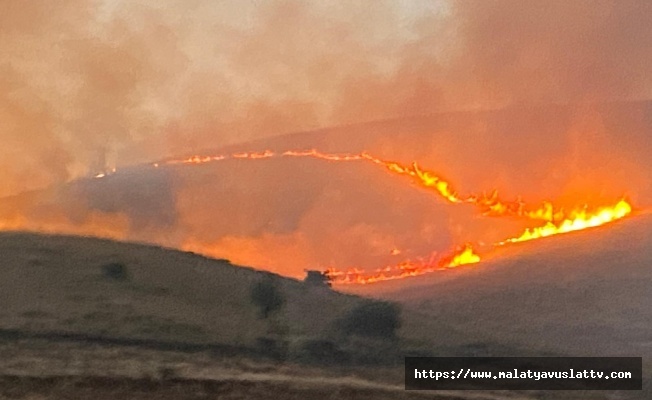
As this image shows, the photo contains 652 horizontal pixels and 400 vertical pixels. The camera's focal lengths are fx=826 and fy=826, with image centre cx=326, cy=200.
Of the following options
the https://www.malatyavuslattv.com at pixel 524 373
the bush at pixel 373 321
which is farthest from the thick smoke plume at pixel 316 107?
the https://www.malatyavuslattv.com at pixel 524 373

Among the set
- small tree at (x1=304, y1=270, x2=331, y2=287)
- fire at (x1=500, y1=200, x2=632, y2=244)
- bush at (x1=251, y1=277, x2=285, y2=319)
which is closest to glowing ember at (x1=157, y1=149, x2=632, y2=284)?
fire at (x1=500, y1=200, x2=632, y2=244)

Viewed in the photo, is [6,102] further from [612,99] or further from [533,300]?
[612,99]

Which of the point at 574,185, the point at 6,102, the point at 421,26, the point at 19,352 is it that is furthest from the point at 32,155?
the point at 574,185

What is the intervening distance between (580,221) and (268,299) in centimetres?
65

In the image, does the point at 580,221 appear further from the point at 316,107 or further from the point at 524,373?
the point at 316,107

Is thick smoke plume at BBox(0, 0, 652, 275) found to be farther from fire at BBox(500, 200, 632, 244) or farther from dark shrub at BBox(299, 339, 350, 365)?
dark shrub at BBox(299, 339, 350, 365)

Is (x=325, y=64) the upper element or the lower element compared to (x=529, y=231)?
upper

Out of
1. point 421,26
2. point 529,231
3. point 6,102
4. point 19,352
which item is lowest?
point 19,352

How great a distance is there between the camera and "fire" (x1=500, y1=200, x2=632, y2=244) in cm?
166

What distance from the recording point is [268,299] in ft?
5.42

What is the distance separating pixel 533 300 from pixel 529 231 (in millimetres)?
139

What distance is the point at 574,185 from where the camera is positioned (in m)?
1.67

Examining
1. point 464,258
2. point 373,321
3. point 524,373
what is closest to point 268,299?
point 373,321

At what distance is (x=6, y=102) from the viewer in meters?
1.70
